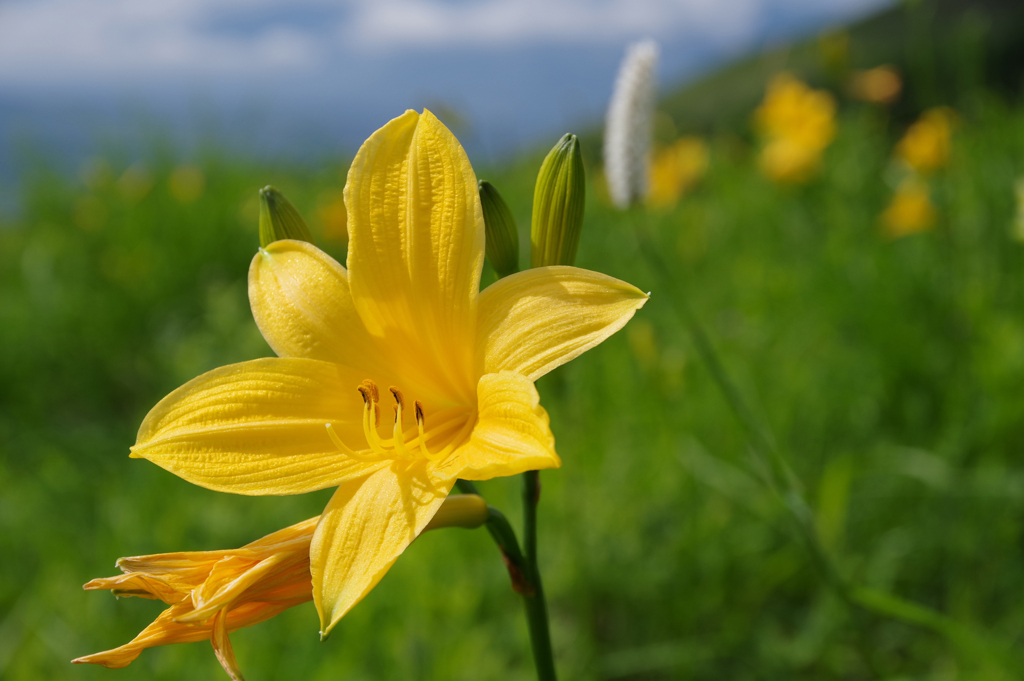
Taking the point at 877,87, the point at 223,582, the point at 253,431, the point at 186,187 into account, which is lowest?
the point at 223,582

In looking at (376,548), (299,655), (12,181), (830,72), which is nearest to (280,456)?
(376,548)

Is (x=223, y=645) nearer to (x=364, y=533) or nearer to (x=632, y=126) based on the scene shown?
(x=364, y=533)

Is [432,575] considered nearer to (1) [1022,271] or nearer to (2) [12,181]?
(1) [1022,271]

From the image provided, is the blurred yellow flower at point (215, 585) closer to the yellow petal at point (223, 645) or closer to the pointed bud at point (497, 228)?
the yellow petal at point (223, 645)

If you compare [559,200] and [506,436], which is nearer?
[506,436]

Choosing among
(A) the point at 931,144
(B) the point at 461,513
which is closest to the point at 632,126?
(B) the point at 461,513
